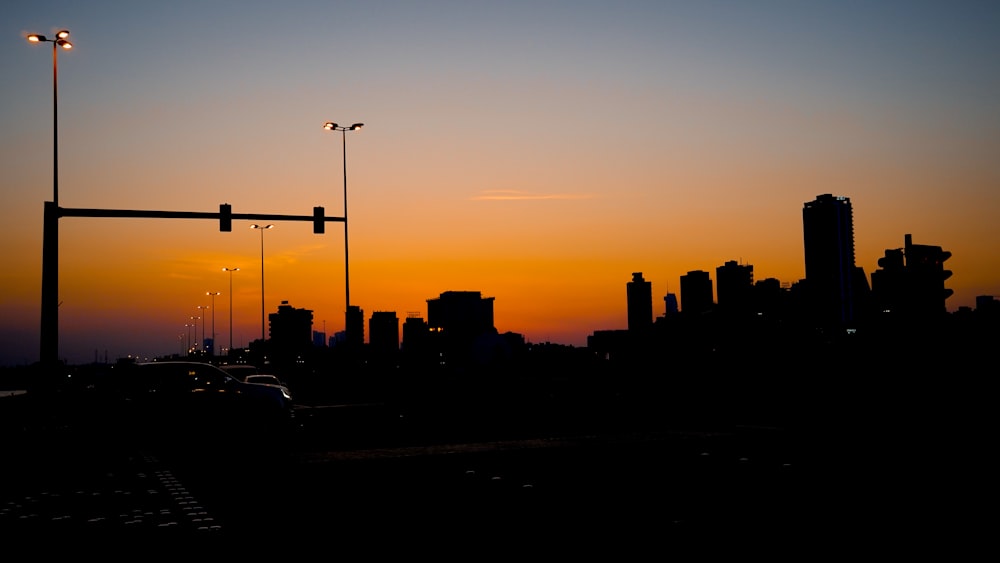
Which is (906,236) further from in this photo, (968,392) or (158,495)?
(158,495)

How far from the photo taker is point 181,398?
22188mm

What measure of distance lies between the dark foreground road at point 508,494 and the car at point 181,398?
45.3 inches

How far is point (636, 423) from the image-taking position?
25.8 m

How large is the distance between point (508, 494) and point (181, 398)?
13037 mm

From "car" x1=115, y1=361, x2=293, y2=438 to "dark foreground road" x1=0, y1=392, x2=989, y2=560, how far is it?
45.3 inches


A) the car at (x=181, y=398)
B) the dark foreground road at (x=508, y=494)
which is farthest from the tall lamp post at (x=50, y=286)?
the dark foreground road at (x=508, y=494)

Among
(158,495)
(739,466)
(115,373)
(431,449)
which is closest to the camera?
(158,495)

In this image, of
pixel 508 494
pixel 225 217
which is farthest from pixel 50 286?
pixel 508 494

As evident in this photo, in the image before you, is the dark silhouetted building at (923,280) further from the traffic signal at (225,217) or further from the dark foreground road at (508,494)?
the traffic signal at (225,217)

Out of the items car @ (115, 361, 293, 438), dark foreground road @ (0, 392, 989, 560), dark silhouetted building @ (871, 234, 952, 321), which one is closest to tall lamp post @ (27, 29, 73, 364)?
car @ (115, 361, 293, 438)

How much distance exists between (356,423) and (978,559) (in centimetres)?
2303

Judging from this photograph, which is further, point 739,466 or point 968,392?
point 968,392

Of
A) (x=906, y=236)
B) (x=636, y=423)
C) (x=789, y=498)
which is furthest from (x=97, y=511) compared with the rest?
(x=906, y=236)

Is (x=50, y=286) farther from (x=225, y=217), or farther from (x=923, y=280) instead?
(x=923, y=280)
